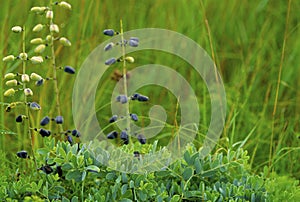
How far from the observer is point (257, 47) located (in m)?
3.73

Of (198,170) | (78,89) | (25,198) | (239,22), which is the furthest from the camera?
(239,22)

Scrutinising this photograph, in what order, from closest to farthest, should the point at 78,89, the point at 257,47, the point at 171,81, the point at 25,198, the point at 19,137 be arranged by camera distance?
the point at 25,198
the point at 19,137
the point at 78,89
the point at 171,81
the point at 257,47

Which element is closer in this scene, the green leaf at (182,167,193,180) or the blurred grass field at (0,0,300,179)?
the green leaf at (182,167,193,180)

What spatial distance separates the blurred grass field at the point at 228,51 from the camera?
121 inches

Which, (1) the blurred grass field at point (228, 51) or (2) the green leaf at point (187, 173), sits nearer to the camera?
(2) the green leaf at point (187, 173)

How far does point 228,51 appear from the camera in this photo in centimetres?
390

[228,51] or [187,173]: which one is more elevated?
[228,51]

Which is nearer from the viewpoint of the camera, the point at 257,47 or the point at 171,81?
the point at 171,81

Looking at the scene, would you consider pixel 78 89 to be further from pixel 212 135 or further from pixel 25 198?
pixel 25 198

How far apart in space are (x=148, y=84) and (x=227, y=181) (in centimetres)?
143

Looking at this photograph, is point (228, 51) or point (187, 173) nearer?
point (187, 173)

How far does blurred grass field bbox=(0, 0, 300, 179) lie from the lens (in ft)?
10.1

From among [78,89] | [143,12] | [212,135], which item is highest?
[143,12]

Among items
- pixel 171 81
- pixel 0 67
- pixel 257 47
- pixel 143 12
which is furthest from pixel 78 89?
pixel 257 47
